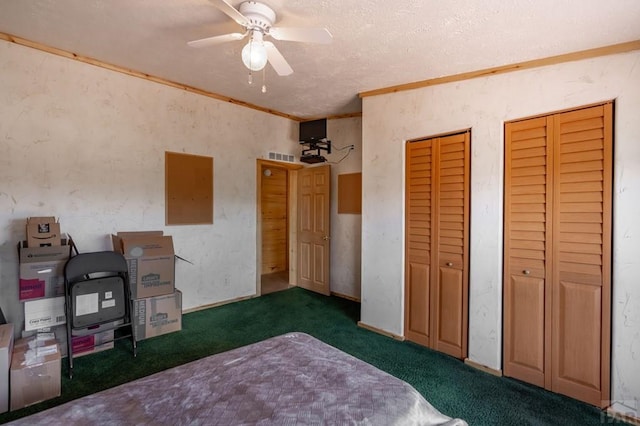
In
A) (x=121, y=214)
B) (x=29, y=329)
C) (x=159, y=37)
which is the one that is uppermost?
(x=159, y=37)

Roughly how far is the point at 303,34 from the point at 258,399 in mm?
1935

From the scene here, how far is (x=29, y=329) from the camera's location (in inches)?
97.8

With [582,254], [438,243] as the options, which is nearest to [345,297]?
[438,243]

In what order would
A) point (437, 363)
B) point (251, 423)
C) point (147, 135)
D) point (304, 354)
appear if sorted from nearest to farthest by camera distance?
point (251, 423) → point (304, 354) → point (437, 363) → point (147, 135)

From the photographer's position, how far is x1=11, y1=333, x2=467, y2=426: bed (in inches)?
45.4

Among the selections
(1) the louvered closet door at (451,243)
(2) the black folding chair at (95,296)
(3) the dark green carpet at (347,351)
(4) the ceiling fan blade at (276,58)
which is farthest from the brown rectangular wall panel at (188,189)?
(1) the louvered closet door at (451,243)

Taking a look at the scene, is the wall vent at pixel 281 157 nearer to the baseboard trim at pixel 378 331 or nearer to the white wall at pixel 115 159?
the white wall at pixel 115 159

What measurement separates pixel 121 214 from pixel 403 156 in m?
2.96

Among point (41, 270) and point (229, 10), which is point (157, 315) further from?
point (229, 10)

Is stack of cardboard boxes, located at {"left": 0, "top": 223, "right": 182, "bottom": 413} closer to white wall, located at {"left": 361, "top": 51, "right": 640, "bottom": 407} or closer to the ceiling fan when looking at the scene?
the ceiling fan

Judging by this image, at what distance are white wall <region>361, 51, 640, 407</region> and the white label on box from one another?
2.56 meters

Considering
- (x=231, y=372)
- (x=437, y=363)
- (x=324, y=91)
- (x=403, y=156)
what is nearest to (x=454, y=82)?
(x=403, y=156)

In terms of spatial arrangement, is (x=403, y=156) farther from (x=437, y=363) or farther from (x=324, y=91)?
(x=437, y=363)

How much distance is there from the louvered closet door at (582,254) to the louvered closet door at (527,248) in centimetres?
7
